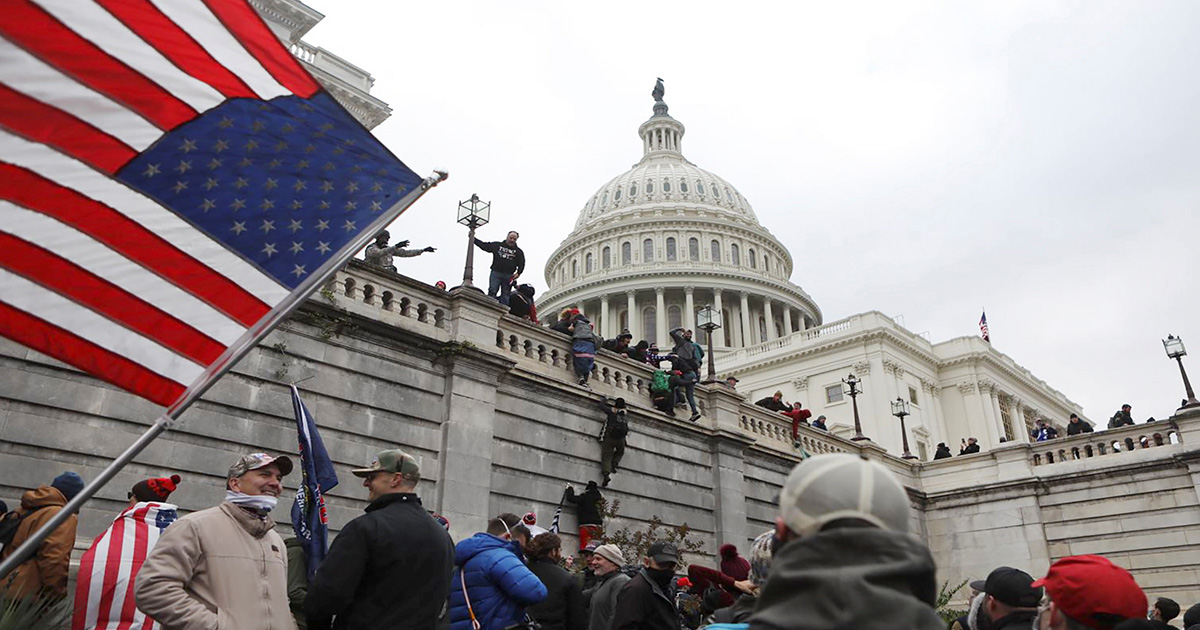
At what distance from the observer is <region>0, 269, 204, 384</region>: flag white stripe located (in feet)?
13.8

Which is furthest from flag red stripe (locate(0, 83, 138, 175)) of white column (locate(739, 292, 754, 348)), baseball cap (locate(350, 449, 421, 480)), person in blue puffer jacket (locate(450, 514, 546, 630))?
white column (locate(739, 292, 754, 348))

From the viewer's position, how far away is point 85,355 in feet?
14.3

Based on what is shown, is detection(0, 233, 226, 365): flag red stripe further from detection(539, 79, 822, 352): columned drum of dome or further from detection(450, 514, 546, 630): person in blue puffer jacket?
detection(539, 79, 822, 352): columned drum of dome

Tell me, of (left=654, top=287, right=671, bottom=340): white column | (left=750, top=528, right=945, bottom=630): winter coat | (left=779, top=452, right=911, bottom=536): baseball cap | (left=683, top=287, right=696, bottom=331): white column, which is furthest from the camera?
(left=683, top=287, right=696, bottom=331): white column

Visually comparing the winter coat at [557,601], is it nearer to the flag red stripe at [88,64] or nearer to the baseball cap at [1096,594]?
the baseball cap at [1096,594]

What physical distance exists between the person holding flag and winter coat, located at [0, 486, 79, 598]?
1266mm

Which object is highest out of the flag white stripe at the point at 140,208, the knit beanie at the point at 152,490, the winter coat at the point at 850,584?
the flag white stripe at the point at 140,208

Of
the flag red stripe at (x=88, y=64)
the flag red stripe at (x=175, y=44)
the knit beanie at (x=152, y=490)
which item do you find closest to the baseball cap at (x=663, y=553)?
the knit beanie at (x=152, y=490)

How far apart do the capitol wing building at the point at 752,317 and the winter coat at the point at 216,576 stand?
4968 centimetres

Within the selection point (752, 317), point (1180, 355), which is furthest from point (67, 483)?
point (752, 317)

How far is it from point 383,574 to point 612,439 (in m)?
11.8

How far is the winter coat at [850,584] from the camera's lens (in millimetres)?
2023

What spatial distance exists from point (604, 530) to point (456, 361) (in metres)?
4.30

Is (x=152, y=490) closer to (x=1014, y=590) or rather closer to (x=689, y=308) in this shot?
(x=1014, y=590)
